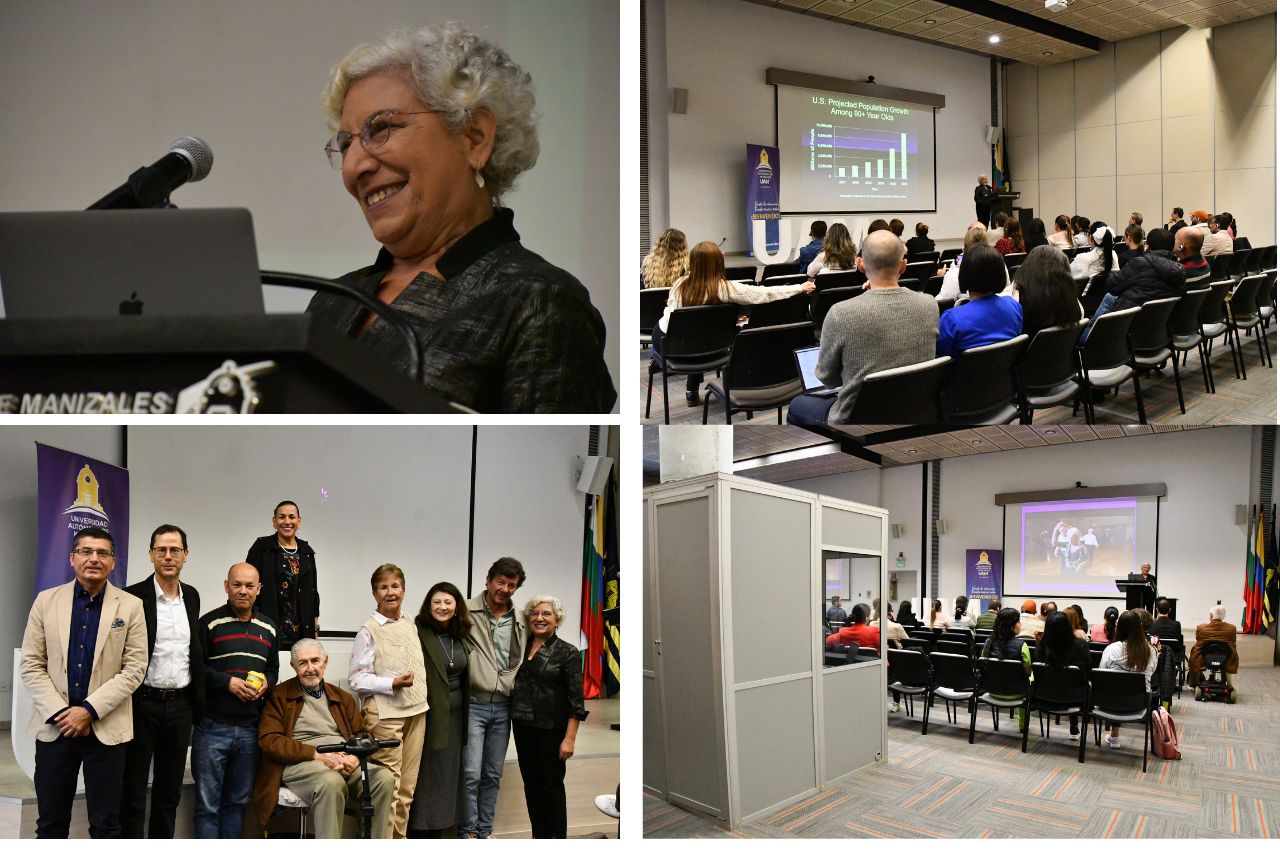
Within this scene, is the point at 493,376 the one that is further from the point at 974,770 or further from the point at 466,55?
the point at 974,770

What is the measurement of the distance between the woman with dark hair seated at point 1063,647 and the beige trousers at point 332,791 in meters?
2.60

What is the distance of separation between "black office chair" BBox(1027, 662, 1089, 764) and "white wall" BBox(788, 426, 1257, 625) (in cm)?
26

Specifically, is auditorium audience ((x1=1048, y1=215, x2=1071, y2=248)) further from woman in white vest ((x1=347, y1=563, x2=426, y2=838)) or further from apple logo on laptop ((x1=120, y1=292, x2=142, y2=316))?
apple logo on laptop ((x1=120, y1=292, x2=142, y2=316))

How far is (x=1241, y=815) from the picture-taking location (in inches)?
112

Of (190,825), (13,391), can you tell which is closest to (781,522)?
(190,825)

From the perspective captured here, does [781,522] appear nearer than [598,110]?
No

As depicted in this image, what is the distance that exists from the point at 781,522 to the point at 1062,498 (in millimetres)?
1146

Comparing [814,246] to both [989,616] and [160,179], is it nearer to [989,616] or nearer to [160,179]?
[989,616]

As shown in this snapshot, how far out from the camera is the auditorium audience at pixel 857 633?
4473 mm

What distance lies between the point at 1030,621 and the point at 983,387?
1.80m

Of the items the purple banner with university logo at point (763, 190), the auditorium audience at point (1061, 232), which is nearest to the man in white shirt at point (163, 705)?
the purple banner with university logo at point (763, 190)

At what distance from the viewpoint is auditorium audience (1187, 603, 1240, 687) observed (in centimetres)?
315

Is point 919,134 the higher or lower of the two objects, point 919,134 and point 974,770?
the higher

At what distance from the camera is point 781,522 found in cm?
403
